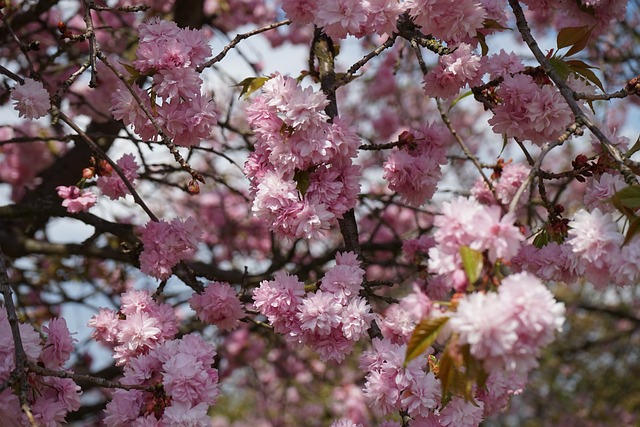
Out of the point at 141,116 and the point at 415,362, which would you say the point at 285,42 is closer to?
the point at 141,116

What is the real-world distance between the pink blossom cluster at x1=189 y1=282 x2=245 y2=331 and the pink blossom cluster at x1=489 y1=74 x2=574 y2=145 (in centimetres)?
85

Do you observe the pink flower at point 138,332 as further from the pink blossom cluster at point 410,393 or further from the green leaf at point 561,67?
the green leaf at point 561,67

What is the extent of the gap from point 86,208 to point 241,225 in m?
3.48

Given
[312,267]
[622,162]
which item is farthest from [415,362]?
[312,267]

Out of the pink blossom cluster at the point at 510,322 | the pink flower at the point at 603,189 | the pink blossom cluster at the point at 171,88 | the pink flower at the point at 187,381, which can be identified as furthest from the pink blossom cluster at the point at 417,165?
the pink blossom cluster at the point at 510,322

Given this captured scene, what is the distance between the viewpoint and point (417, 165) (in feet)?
6.49

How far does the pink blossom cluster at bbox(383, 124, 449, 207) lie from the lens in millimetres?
1970

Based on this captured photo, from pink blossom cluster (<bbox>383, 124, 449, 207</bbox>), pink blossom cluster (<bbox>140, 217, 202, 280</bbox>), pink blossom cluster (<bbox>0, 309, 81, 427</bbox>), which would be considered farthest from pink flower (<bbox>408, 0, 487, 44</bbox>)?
pink blossom cluster (<bbox>0, 309, 81, 427</bbox>)

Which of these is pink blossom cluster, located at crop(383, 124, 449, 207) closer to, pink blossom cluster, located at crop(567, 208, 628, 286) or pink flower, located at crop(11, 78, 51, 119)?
pink blossom cluster, located at crop(567, 208, 628, 286)

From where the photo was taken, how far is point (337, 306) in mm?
1672

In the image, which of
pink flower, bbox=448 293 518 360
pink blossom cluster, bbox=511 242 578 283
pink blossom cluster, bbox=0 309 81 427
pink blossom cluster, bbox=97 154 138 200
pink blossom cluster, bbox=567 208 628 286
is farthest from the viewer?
pink blossom cluster, bbox=97 154 138 200

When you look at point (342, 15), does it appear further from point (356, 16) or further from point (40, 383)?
point (40, 383)

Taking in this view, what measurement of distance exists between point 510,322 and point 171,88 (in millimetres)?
1040

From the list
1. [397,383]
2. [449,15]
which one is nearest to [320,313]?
[397,383]
